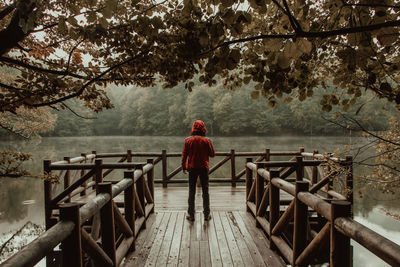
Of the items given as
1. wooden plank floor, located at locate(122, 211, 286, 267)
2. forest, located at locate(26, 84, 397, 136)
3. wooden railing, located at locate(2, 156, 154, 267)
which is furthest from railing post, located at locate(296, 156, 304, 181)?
forest, located at locate(26, 84, 397, 136)

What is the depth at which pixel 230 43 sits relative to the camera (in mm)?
1702

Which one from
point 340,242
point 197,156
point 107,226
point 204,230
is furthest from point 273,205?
point 107,226

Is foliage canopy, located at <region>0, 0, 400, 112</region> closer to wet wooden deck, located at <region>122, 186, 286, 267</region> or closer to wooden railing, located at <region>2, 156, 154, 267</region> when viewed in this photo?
wooden railing, located at <region>2, 156, 154, 267</region>

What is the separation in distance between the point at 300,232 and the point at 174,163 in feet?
75.2

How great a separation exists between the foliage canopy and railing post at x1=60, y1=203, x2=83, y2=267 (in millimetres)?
1373

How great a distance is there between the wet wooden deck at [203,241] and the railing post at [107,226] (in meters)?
0.44

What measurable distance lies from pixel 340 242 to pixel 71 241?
7.41 ft

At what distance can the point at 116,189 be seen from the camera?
128 inches

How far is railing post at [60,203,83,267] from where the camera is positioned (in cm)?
211

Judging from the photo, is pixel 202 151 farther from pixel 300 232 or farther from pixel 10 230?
pixel 10 230

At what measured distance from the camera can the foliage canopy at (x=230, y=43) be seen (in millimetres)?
1505

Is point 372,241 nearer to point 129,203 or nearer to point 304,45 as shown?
point 304,45

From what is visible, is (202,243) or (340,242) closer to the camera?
(340,242)

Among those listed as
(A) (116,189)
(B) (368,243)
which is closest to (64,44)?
(A) (116,189)
